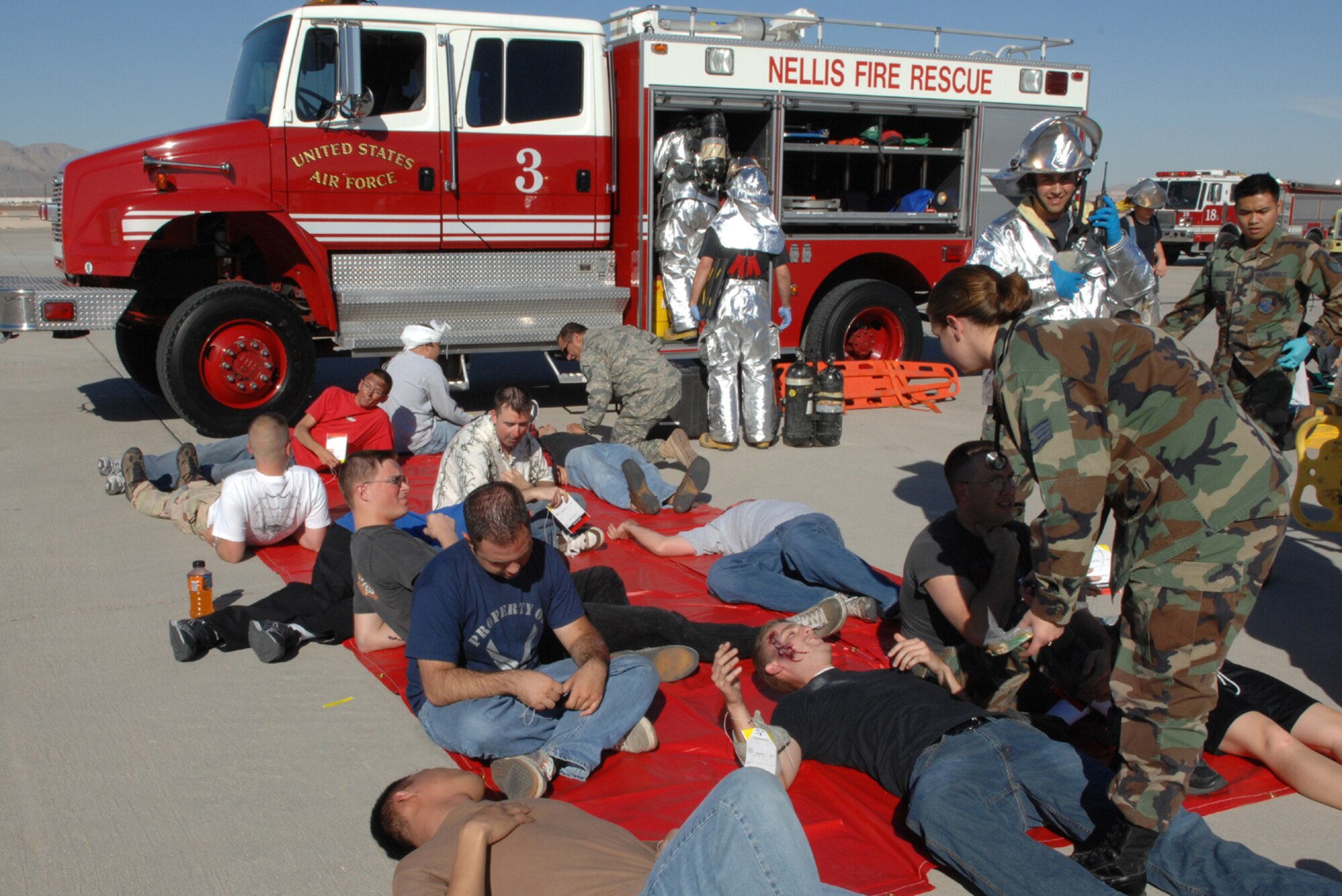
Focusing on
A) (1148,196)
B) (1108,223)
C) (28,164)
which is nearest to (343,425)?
(1108,223)

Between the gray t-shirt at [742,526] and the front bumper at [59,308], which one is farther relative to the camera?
the front bumper at [59,308]

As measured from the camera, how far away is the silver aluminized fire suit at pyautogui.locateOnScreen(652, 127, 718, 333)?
962cm

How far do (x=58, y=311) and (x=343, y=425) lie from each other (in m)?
2.73

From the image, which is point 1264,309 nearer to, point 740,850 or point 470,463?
point 470,463

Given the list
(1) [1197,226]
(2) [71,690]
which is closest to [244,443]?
(2) [71,690]

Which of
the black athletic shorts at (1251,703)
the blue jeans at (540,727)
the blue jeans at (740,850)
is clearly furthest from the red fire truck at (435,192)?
the blue jeans at (740,850)

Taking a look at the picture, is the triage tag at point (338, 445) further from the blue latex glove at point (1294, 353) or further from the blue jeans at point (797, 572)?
the blue latex glove at point (1294, 353)

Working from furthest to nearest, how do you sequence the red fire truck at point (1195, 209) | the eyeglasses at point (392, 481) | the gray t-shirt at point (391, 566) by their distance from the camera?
1. the red fire truck at point (1195, 209)
2. the eyeglasses at point (392, 481)
3. the gray t-shirt at point (391, 566)

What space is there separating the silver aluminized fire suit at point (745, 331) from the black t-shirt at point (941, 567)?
4.63 m

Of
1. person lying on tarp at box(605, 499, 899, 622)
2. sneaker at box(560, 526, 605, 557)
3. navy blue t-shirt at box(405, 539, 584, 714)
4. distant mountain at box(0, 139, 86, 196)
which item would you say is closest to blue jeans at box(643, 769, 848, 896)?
navy blue t-shirt at box(405, 539, 584, 714)

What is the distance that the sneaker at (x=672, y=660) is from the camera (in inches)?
167

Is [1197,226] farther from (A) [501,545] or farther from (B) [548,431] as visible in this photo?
(A) [501,545]

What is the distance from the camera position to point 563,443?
7695mm

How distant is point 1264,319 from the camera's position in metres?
5.51
